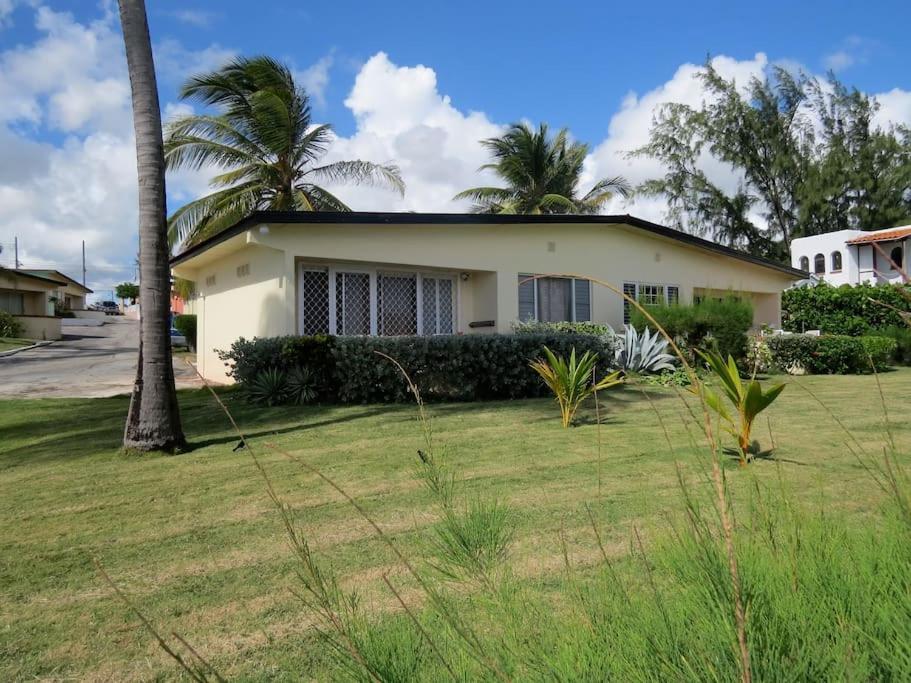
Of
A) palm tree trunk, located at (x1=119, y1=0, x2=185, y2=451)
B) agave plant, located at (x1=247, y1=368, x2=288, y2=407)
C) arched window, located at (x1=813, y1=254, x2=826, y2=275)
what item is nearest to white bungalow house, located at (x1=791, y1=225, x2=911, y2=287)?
arched window, located at (x1=813, y1=254, x2=826, y2=275)

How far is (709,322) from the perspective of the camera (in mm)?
14508

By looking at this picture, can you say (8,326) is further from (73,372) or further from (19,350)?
(73,372)

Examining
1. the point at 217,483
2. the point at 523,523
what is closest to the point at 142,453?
the point at 217,483

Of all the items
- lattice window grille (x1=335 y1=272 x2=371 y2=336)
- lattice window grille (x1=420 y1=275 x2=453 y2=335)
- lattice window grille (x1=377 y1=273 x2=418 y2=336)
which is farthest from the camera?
lattice window grille (x1=420 y1=275 x2=453 y2=335)

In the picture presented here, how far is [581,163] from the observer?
1278 inches

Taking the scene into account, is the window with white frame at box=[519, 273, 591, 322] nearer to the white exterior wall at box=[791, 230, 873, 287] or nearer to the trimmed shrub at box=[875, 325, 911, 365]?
the trimmed shrub at box=[875, 325, 911, 365]

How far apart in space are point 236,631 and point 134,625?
59cm

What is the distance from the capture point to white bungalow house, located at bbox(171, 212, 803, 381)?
12336mm

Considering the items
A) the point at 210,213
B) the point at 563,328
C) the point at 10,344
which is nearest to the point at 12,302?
the point at 10,344

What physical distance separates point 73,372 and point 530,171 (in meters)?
22.1

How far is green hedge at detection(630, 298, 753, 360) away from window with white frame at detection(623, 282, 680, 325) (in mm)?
1479

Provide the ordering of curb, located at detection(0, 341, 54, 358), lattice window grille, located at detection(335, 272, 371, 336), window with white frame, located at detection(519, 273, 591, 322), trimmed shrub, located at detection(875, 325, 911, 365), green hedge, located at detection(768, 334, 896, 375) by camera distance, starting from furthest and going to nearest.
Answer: curb, located at detection(0, 341, 54, 358)
trimmed shrub, located at detection(875, 325, 911, 365)
green hedge, located at detection(768, 334, 896, 375)
window with white frame, located at detection(519, 273, 591, 322)
lattice window grille, located at detection(335, 272, 371, 336)

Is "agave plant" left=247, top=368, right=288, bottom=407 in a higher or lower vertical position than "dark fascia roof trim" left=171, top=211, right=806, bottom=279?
lower

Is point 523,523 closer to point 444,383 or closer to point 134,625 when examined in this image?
point 134,625
